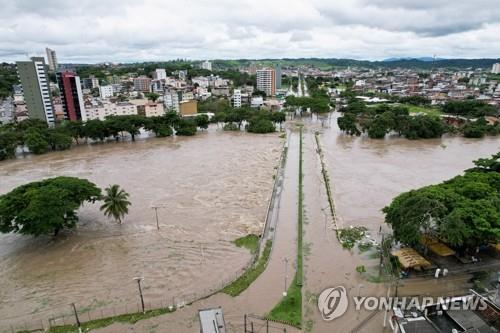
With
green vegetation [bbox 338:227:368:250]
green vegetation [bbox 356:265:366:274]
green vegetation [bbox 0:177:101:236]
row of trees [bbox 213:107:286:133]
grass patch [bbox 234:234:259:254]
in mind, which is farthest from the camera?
row of trees [bbox 213:107:286:133]

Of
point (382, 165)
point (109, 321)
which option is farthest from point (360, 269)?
point (382, 165)

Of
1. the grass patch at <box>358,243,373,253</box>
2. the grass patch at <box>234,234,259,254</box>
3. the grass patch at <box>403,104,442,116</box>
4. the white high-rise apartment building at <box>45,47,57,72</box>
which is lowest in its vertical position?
the grass patch at <box>234,234,259,254</box>

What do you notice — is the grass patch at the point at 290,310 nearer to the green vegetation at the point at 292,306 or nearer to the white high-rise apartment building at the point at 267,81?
the green vegetation at the point at 292,306

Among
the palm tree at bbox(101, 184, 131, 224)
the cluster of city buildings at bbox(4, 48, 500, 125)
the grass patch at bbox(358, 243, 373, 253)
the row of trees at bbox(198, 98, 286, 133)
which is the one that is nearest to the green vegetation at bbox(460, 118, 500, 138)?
the row of trees at bbox(198, 98, 286, 133)

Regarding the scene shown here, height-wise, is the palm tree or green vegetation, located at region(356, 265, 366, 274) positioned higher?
the palm tree

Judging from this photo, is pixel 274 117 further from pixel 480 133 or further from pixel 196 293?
pixel 196 293

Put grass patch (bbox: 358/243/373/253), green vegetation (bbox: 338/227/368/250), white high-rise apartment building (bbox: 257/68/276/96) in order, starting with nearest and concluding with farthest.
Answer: grass patch (bbox: 358/243/373/253) → green vegetation (bbox: 338/227/368/250) → white high-rise apartment building (bbox: 257/68/276/96)

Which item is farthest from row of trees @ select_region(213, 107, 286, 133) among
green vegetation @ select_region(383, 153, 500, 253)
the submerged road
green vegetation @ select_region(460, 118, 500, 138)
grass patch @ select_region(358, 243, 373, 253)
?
green vegetation @ select_region(383, 153, 500, 253)

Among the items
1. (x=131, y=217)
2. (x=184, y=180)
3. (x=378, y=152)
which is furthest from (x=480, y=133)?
(x=131, y=217)

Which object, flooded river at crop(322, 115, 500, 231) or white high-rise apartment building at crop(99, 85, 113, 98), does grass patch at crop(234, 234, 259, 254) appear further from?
white high-rise apartment building at crop(99, 85, 113, 98)

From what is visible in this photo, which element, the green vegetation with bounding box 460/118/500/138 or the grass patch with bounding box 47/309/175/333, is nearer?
the grass patch with bounding box 47/309/175/333
